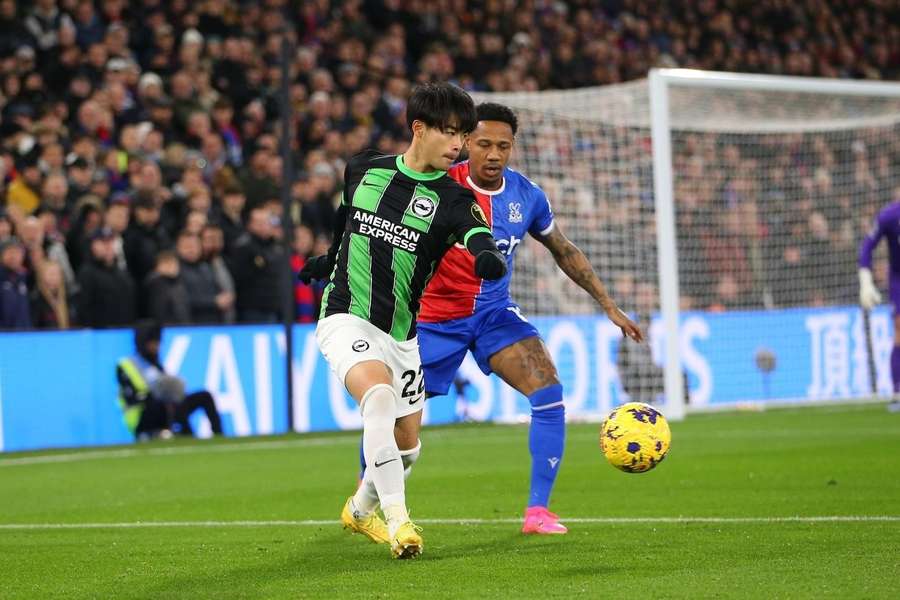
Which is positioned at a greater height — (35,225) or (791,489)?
(35,225)

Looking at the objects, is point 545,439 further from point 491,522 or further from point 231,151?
point 231,151

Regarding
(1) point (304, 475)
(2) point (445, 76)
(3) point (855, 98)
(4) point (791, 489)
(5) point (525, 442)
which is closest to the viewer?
(4) point (791, 489)

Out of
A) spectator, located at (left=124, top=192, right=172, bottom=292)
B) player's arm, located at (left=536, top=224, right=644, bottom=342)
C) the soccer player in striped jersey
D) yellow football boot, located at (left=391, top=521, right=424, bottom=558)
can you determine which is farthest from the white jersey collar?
spectator, located at (left=124, top=192, right=172, bottom=292)

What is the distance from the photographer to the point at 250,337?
16.0 meters

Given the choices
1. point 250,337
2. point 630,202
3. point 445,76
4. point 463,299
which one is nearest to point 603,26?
point 445,76

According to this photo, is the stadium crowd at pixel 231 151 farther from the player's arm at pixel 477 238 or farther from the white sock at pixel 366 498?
the player's arm at pixel 477 238

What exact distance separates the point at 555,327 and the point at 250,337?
11.2 ft

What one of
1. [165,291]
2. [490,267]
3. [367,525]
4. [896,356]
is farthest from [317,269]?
[896,356]

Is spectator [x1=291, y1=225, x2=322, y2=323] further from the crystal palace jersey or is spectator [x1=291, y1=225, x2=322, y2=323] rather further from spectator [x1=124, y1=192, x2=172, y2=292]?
the crystal palace jersey

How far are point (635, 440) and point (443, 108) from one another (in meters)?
1.96

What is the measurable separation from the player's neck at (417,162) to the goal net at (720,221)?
29.2ft

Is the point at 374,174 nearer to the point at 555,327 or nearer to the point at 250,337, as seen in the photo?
the point at 250,337

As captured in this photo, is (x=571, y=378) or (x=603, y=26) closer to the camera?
(x=571, y=378)

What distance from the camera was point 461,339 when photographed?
26.9 feet
